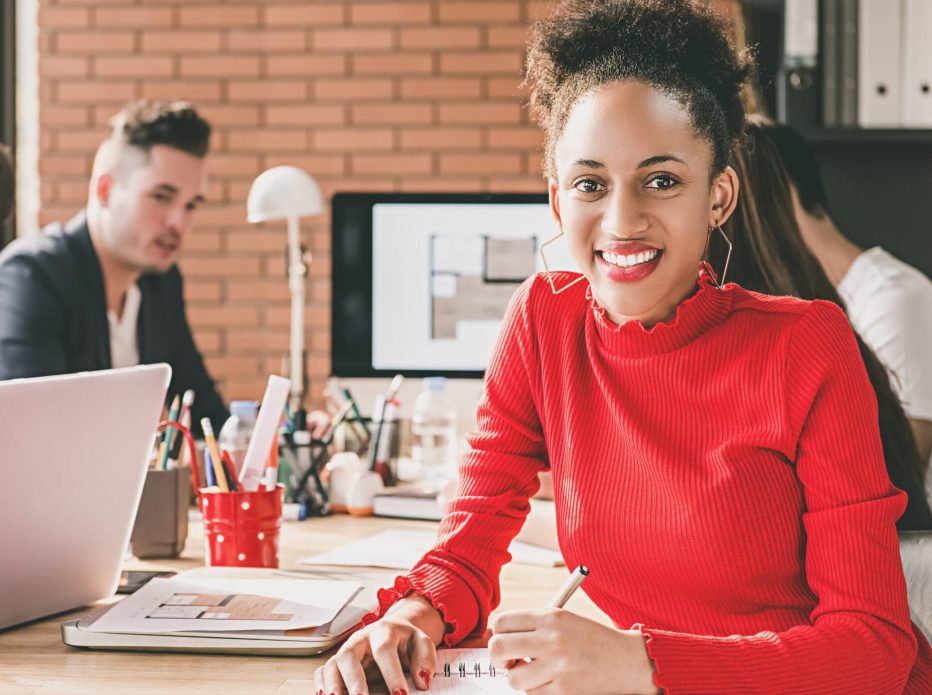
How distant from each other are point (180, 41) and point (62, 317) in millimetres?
1433

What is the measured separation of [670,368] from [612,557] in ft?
0.62

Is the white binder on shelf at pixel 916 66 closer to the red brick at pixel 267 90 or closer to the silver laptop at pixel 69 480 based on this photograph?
the silver laptop at pixel 69 480

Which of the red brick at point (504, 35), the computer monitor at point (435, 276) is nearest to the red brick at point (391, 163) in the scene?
the red brick at point (504, 35)

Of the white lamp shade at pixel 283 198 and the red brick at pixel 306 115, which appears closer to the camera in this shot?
the white lamp shade at pixel 283 198

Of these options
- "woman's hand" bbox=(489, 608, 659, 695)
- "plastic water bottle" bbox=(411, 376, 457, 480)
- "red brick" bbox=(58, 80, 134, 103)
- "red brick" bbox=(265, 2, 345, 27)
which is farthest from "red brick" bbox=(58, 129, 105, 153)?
"woman's hand" bbox=(489, 608, 659, 695)

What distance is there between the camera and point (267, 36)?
11.3 feet

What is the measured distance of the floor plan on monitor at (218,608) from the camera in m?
0.95

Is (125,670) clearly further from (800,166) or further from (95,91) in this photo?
(95,91)

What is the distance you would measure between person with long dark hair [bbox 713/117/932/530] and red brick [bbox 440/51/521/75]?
203 centimetres

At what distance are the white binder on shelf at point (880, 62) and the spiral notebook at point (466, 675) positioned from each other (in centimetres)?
130

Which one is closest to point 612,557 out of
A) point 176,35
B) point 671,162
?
point 671,162

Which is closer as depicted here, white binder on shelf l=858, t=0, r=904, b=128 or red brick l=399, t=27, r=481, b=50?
white binder on shelf l=858, t=0, r=904, b=128

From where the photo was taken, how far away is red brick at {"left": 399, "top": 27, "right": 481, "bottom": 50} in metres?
3.41

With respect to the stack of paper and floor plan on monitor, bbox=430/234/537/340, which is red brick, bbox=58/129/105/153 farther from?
the stack of paper
